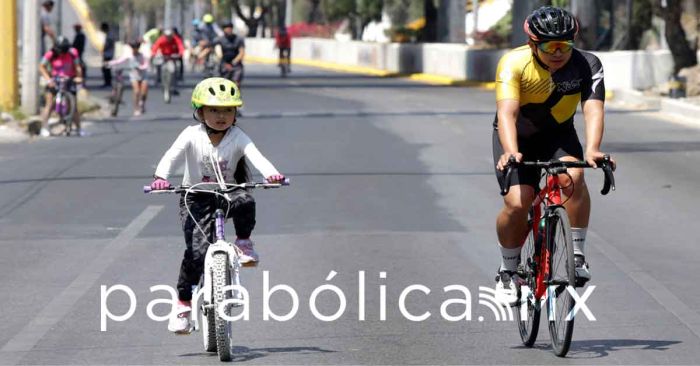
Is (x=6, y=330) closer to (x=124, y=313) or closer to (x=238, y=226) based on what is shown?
(x=124, y=313)

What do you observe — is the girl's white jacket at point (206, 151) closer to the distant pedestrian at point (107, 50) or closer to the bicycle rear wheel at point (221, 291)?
the bicycle rear wheel at point (221, 291)

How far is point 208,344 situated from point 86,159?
1343 centimetres

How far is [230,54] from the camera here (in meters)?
32.1

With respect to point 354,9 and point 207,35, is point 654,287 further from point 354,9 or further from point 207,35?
point 354,9

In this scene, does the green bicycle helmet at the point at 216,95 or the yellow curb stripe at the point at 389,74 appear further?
the yellow curb stripe at the point at 389,74

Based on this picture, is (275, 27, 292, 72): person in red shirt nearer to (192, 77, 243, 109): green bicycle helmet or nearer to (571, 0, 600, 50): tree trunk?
(571, 0, 600, 50): tree trunk

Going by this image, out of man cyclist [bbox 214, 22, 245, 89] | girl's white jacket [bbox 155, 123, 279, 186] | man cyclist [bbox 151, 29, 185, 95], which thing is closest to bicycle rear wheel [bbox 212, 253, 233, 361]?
girl's white jacket [bbox 155, 123, 279, 186]

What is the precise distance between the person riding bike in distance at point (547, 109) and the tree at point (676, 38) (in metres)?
28.1

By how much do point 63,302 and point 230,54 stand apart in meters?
22.3

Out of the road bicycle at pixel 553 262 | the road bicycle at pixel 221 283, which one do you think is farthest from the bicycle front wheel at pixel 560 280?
the road bicycle at pixel 221 283

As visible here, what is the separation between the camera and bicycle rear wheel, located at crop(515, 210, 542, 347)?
8.34 meters

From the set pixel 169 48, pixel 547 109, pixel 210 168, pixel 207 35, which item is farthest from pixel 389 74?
pixel 210 168

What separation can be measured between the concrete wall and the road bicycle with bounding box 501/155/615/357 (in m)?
29.5

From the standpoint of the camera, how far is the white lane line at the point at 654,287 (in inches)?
367
